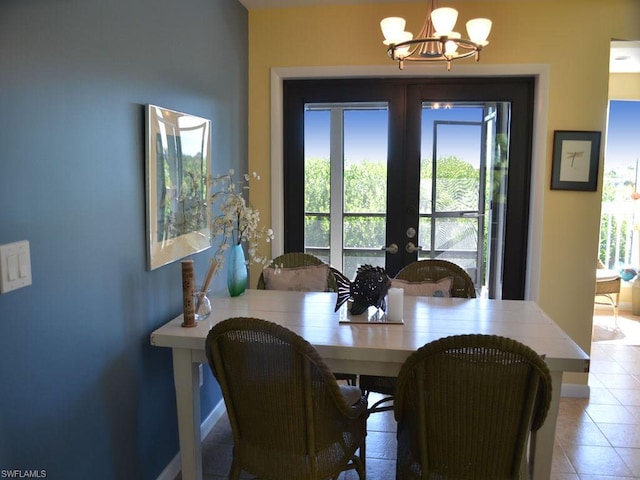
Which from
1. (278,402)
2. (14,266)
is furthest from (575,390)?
(14,266)

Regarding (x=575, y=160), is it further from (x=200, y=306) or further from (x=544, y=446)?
(x=200, y=306)

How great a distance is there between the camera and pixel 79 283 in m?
1.68

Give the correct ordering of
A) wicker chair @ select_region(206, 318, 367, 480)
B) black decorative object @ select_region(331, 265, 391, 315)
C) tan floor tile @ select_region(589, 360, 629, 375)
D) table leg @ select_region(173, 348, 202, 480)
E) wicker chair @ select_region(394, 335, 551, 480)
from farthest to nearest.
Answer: tan floor tile @ select_region(589, 360, 629, 375), black decorative object @ select_region(331, 265, 391, 315), table leg @ select_region(173, 348, 202, 480), wicker chair @ select_region(206, 318, 367, 480), wicker chair @ select_region(394, 335, 551, 480)

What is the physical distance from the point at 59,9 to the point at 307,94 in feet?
7.22

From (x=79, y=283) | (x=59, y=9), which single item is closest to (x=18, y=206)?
(x=79, y=283)

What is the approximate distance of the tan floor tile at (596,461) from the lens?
8.34 feet

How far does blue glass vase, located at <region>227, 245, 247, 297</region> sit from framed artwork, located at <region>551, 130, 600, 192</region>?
2.13 meters

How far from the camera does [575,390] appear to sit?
3422mm

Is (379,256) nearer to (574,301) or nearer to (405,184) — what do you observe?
(405,184)

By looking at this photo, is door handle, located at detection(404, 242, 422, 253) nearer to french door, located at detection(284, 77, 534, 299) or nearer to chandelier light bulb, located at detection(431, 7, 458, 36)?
french door, located at detection(284, 77, 534, 299)

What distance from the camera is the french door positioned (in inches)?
138

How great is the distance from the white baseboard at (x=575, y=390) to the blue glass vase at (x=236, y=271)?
2.32 metres

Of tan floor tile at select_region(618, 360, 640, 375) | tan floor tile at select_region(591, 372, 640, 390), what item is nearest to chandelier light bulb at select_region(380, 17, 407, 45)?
tan floor tile at select_region(591, 372, 640, 390)

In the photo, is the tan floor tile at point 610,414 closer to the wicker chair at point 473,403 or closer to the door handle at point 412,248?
the door handle at point 412,248
